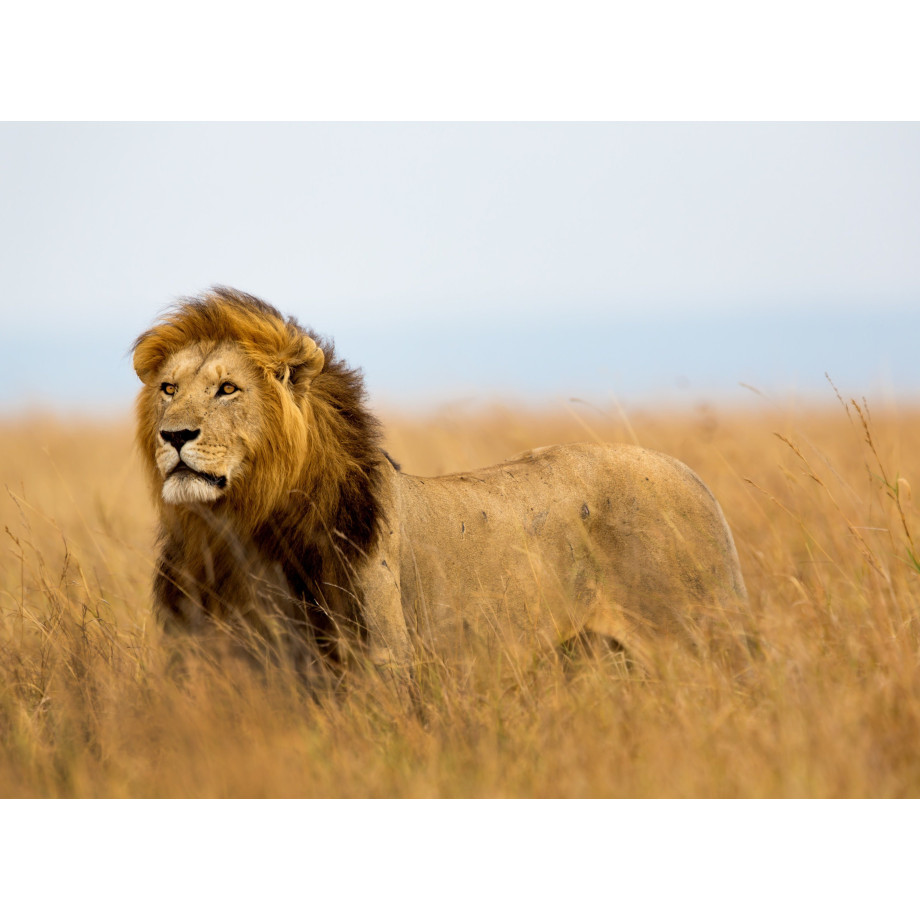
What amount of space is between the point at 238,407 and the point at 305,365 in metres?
0.37

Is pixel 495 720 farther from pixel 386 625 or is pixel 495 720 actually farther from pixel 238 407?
pixel 238 407

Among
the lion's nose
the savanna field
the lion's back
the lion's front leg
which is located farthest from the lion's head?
the savanna field

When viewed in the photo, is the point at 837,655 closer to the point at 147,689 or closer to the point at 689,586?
the point at 689,586

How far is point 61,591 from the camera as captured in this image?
5.03m

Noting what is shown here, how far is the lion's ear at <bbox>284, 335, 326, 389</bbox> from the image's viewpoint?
3959 mm

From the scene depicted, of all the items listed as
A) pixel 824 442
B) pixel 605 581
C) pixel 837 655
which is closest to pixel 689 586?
pixel 605 581

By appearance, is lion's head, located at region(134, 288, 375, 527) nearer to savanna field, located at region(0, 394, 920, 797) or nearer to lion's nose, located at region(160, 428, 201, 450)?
lion's nose, located at region(160, 428, 201, 450)

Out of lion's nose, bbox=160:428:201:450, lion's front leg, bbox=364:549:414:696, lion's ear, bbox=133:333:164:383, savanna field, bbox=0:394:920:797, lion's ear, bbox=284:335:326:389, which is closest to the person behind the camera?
savanna field, bbox=0:394:920:797

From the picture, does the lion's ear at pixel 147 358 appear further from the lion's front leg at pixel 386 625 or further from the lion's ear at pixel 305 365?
the lion's front leg at pixel 386 625

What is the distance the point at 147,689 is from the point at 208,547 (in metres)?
0.62

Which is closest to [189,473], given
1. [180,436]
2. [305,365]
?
[180,436]

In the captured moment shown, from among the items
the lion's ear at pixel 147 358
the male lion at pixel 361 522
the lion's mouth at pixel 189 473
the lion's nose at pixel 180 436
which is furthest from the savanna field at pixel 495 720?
the lion's ear at pixel 147 358

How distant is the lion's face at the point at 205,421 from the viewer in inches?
142
